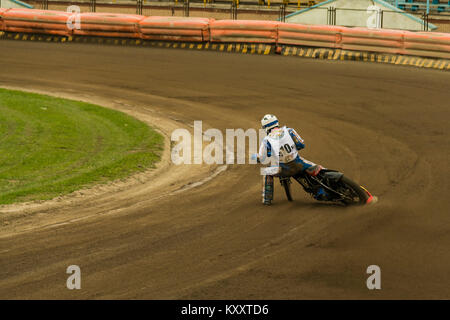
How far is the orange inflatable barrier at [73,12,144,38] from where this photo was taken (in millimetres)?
34125

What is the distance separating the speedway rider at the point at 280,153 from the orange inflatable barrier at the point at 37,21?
24329 millimetres

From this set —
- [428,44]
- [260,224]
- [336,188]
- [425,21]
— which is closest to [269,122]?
[336,188]

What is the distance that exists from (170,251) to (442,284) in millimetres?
3891

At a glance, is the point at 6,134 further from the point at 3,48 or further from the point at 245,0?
the point at 245,0

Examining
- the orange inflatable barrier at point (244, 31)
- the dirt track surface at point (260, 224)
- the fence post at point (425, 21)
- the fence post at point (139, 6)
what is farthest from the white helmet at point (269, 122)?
the fence post at point (139, 6)

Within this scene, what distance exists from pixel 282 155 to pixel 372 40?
1879cm

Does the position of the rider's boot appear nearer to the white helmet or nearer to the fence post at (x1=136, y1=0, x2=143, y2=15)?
the white helmet

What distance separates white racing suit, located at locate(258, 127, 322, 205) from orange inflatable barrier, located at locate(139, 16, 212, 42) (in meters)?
21.1

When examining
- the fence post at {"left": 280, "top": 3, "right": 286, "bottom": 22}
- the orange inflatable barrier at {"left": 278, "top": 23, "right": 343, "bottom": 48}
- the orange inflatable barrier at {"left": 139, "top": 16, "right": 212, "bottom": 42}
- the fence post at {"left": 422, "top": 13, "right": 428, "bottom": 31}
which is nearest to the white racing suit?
the orange inflatable barrier at {"left": 278, "top": 23, "right": 343, "bottom": 48}

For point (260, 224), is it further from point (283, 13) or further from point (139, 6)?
point (139, 6)

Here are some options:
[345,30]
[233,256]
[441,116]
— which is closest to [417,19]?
[345,30]

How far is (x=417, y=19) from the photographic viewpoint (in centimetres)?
3638

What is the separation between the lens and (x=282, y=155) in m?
12.9

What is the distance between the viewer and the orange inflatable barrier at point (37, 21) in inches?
1378
